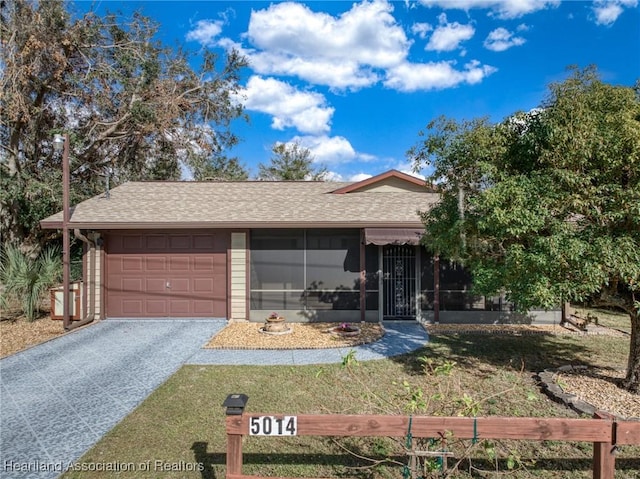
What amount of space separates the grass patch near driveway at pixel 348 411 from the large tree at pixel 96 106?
13.9 m

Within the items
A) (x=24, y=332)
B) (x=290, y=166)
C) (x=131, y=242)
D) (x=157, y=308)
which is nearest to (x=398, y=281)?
(x=157, y=308)

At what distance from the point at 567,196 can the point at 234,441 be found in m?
4.88

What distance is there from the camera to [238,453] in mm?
2660

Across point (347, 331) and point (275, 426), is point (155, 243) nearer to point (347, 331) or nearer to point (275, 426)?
point (347, 331)

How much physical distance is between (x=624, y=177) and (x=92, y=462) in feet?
23.9

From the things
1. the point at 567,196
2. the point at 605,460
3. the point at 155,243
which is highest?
the point at 567,196

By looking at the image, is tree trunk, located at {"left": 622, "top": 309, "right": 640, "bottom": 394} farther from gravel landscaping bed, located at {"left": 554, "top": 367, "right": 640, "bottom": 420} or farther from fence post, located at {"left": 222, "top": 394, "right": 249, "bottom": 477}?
fence post, located at {"left": 222, "top": 394, "right": 249, "bottom": 477}

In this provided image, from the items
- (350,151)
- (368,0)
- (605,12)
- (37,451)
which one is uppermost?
(350,151)

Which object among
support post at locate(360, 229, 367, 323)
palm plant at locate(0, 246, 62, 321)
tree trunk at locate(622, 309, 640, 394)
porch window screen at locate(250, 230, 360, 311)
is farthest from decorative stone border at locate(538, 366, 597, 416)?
palm plant at locate(0, 246, 62, 321)

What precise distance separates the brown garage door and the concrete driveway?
0.95m

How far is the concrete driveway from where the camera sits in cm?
401

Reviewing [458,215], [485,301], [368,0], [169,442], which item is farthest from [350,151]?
[169,442]

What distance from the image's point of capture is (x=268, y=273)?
10.6 meters

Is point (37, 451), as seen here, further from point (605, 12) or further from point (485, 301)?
point (605, 12)
